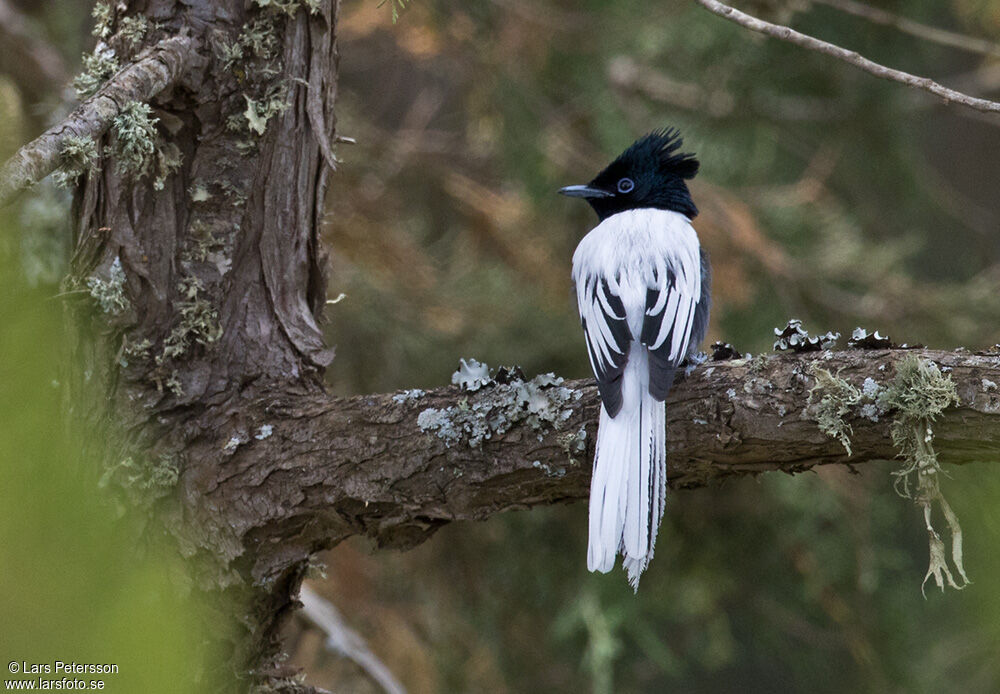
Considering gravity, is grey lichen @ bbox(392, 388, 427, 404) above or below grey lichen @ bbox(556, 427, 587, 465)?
above

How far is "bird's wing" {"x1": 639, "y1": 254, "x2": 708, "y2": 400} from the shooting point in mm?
2205

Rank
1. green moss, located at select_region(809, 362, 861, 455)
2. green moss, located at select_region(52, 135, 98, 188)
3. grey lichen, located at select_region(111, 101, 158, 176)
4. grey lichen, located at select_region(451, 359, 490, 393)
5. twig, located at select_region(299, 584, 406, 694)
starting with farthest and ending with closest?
twig, located at select_region(299, 584, 406, 694) < grey lichen, located at select_region(451, 359, 490, 393) < grey lichen, located at select_region(111, 101, 158, 176) < green moss, located at select_region(809, 362, 861, 455) < green moss, located at select_region(52, 135, 98, 188)

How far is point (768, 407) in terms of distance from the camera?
1.98 m

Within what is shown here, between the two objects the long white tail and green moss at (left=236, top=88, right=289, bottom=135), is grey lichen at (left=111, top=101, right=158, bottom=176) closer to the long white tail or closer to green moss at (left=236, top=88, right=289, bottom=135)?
green moss at (left=236, top=88, right=289, bottom=135)

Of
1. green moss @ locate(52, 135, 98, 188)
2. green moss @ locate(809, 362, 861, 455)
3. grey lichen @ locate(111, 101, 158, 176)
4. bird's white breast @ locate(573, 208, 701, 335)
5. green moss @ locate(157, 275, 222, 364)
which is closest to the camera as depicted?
green moss @ locate(52, 135, 98, 188)

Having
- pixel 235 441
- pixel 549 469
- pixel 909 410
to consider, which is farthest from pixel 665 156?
pixel 235 441

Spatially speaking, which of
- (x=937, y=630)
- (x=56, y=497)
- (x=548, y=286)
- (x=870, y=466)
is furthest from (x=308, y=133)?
(x=937, y=630)

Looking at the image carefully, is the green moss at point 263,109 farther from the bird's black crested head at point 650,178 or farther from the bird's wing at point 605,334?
the bird's black crested head at point 650,178

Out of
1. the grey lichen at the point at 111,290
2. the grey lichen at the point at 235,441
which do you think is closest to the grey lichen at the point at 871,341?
the grey lichen at the point at 235,441

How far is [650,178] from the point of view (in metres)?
3.32

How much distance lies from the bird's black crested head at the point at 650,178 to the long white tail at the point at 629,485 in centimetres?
133

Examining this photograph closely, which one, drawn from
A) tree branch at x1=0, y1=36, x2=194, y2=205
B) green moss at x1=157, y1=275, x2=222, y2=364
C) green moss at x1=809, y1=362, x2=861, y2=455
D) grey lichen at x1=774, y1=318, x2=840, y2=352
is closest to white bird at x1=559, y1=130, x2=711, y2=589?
grey lichen at x1=774, y1=318, x2=840, y2=352

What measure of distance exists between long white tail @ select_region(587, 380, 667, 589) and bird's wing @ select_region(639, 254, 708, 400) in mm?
77

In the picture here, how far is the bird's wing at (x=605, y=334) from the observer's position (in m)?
2.17
